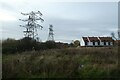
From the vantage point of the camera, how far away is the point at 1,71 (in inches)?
378

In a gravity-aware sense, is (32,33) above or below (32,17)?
below

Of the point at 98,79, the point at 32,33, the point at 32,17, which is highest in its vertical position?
the point at 32,17

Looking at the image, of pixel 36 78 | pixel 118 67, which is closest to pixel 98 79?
pixel 118 67

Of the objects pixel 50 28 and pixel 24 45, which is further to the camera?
pixel 50 28

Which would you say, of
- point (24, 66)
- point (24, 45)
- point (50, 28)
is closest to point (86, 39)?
point (50, 28)

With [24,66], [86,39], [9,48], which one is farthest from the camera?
[86,39]

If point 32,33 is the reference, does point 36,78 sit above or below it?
below

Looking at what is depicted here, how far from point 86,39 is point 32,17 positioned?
109 feet

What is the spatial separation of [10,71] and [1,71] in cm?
36

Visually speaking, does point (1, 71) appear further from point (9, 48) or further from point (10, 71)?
point (9, 48)

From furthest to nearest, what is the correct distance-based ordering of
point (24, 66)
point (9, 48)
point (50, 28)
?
point (50, 28) → point (9, 48) → point (24, 66)

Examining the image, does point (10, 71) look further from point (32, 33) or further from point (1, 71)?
point (32, 33)

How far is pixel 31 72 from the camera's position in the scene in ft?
31.8

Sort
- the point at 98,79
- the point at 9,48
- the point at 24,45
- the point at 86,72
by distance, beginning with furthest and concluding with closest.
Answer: the point at 24,45 → the point at 9,48 → the point at 86,72 → the point at 98,79
